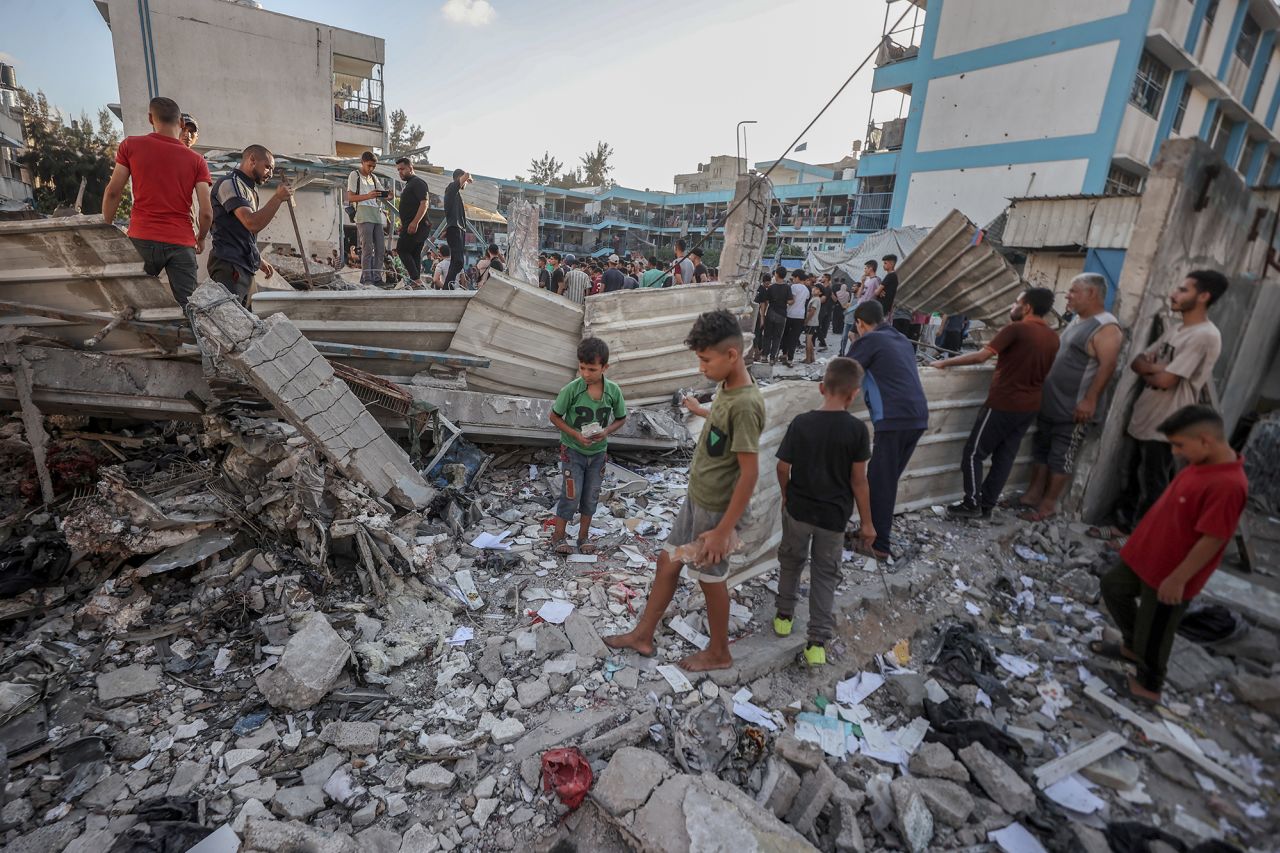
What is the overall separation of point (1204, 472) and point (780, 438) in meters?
1.96

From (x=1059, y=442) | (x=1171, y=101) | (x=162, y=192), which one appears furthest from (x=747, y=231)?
(x=1171, y=101)

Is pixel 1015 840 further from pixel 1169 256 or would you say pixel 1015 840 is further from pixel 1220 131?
pixel 1220 131

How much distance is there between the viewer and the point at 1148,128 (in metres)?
15.6

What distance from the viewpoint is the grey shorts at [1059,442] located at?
181 inches

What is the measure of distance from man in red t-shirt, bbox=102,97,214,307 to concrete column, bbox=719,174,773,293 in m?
5.72

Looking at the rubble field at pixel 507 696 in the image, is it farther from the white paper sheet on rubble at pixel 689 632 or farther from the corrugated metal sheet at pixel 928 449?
the corrugated metal sheet at pixel 928 449

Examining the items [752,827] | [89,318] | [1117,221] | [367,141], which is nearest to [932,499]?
[752,827]

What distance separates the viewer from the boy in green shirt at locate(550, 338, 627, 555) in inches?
141

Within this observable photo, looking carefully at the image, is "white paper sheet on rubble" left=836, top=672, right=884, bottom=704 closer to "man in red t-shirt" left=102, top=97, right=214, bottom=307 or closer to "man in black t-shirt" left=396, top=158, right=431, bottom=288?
"man in red t-shirt" left=102, top=97, right=214, bottom=307

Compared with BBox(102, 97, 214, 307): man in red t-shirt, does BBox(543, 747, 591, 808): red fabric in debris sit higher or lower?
lower

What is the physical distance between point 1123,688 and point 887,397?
2000 millimetres

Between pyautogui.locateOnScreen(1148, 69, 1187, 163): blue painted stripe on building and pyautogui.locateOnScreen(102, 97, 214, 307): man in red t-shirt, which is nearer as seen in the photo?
pyautogui.locateOnScreen(102, 97, 214, 307): man in red t-shirt

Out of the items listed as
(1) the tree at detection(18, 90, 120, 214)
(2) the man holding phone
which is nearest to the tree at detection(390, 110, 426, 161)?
(1) the tree at detection(18, 90, 120, 214)

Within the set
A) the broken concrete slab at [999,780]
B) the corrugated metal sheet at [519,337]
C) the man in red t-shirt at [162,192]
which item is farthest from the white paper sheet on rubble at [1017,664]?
the man in red t-shirt at [162,192]
